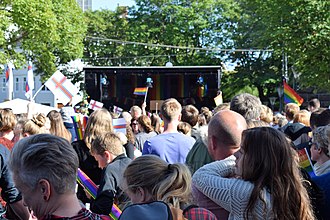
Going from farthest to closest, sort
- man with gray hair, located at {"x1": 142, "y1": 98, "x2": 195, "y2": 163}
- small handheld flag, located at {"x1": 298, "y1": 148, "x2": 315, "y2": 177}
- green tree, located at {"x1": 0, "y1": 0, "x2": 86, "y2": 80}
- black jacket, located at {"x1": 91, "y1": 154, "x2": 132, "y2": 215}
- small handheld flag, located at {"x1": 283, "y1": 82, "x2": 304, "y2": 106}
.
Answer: green tree, located at {"x1": 0, "y1": 0, "x2": 86, "y2": 80} < small handheld flag, located at {"x1": 283, "y1": 82, "x2": 304, "y2": 106} < man with gray hair, located at {"x1": 142, "y1": 98, "x2": 195, "y2": 163} < black jacket, located at {"x1": 91, "y1": 154, "x2": 132, "y2": 215} < small handheld flag, located at {"x1": 298, "y1": 148, "x2": 315, "y2": 177}

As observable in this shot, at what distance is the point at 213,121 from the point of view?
13.2 feet

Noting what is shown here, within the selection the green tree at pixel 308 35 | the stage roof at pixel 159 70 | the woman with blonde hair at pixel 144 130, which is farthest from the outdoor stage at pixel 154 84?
the woman with blonde hair at pixel 144 130

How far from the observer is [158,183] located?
3.09 m

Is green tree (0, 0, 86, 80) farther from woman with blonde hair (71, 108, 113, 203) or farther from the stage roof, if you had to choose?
woman with blonde hair (71, 108, 113, 203)

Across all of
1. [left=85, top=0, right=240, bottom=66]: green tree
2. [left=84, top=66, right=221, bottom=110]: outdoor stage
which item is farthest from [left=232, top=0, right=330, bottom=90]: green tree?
[left=85, top=0, right=240, bottom=66]: green tree

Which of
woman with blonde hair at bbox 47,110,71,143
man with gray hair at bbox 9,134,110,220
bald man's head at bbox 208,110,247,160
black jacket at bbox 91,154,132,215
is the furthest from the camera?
woman with blonde hair at bbox 47,110,71,143

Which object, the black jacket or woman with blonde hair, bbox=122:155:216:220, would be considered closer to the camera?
woman with blonde hair, bbox=122:155:216:220

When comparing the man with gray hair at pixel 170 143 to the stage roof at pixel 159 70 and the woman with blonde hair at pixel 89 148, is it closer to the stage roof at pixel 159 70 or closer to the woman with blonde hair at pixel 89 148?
the woman with blonde hair at pixel 89 148

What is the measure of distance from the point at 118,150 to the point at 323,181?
1.94 metres

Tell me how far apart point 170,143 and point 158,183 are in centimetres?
310

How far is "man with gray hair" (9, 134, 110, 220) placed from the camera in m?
2.77

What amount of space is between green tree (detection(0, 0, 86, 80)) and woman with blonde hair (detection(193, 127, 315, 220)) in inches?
1134

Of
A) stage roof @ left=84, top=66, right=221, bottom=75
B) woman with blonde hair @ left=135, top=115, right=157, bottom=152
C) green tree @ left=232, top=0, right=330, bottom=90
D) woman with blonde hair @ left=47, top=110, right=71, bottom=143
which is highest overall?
green tree @ left=232, top=0, right=330, bottom=90

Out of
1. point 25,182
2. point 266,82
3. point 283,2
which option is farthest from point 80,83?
point 25,182
